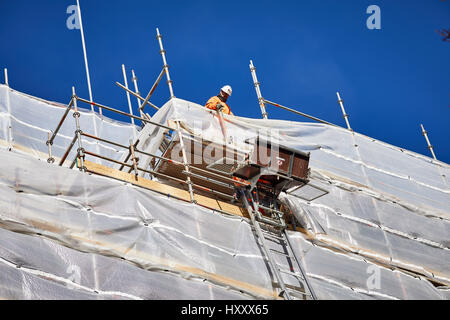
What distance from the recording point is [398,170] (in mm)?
12625

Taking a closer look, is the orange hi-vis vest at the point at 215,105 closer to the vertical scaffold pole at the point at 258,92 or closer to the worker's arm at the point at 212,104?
the worker's arm at the point at 212,104

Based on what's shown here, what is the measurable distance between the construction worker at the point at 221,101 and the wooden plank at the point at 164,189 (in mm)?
2422

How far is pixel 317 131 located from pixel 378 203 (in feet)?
6.32

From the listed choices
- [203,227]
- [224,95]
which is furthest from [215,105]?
[203,227]

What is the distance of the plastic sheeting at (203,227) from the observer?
7004 mm

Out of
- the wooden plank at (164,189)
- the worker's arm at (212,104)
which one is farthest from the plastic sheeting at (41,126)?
the wooden plank at (164,189)

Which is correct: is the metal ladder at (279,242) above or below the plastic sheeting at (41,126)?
below

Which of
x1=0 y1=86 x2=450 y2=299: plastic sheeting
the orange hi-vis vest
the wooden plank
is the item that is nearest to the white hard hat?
the orange hi-vis vest

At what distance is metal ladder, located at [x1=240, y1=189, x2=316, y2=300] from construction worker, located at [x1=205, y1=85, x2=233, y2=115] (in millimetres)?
2314

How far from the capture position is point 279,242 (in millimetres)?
9359

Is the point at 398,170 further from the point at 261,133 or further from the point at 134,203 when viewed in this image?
the point at 134,203

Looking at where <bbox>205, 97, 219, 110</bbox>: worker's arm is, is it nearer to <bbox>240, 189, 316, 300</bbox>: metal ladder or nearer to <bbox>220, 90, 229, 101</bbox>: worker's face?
<bbox>220, 90, 229, 101</bbox>: worker's face

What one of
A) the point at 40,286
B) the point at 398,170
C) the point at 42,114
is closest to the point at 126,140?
the point at 42,114

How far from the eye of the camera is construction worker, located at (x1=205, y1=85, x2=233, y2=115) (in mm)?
11523
